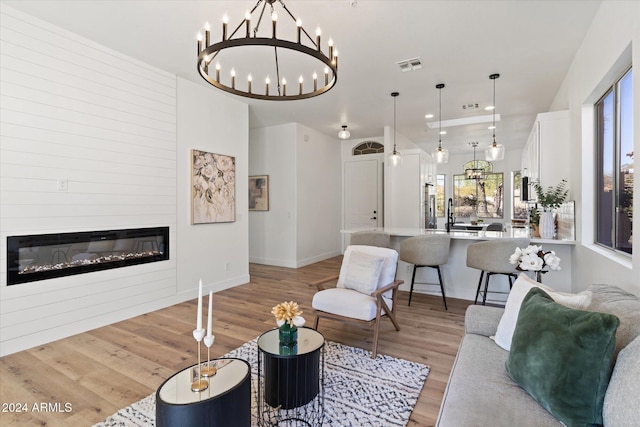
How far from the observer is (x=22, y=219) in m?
2.87

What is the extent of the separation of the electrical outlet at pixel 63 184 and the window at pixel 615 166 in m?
4.89

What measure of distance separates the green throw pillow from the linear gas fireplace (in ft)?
12.9

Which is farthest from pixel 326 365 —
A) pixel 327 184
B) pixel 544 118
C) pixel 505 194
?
pixel 505 194

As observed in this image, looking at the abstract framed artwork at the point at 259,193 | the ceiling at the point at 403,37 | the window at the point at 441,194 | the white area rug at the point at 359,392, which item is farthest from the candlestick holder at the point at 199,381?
the window at the point at 441,194

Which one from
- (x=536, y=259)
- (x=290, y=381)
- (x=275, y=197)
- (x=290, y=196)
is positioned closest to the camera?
(x=290, y=381)

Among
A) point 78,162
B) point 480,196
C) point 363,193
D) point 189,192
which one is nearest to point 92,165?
point 78,162

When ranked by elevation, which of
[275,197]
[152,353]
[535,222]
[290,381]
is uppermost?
[275,197]

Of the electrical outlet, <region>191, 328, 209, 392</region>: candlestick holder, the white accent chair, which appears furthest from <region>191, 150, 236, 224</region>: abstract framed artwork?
<region>191, 328, 209, 392</region>: candlestick holder

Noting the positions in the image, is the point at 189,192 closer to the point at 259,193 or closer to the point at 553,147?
the point at 259,193

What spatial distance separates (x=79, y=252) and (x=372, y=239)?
3.47m

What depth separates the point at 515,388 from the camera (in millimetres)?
1431

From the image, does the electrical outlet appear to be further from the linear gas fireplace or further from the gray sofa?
the gray sofa

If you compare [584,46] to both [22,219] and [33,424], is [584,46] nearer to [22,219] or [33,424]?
[33,424]

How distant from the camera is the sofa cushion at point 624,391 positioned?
3.22 feet
